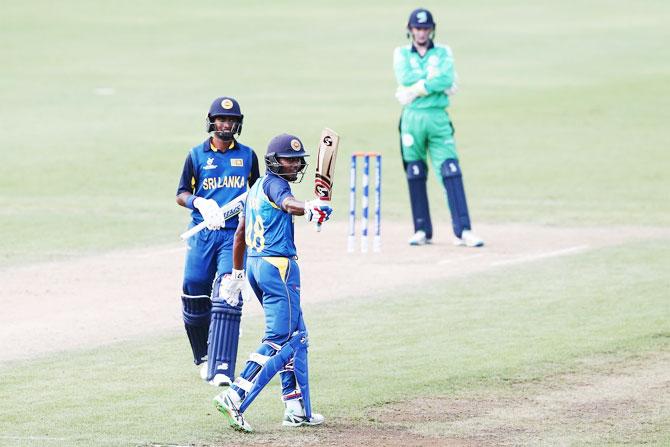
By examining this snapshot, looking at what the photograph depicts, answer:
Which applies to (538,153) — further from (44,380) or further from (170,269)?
(44,380)

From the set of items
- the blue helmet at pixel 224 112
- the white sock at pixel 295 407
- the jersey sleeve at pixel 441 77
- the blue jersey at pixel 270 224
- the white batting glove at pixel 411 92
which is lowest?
the white sock at pixel 295 407

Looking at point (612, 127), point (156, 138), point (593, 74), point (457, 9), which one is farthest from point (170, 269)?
point (457, 9)

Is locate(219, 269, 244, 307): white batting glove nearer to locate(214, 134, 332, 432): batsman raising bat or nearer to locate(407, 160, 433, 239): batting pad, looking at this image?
locate(214, 134, 332, 432): batsman raising bat

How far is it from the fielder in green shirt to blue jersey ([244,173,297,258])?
7.84 meters

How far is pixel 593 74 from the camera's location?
36.4 metres

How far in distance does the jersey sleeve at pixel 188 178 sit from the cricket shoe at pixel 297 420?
7.96 ft

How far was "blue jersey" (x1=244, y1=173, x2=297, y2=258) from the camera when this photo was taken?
10008 millimetres

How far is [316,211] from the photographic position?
31.1 ft

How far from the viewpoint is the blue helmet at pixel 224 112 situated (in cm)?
1144

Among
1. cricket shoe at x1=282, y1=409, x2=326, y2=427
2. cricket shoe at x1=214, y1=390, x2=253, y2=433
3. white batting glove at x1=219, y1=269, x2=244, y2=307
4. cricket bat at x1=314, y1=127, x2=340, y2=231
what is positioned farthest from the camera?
white batting glove at x1=219, y1=269, x2=244, y2=307

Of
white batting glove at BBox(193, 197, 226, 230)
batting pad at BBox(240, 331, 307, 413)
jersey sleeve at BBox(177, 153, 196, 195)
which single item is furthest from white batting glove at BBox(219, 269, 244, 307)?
batting pad at BBox(240, 331, 307, 413)

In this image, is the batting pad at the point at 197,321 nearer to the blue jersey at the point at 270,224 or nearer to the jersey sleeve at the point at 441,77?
the blue jersey at the point at 270,224

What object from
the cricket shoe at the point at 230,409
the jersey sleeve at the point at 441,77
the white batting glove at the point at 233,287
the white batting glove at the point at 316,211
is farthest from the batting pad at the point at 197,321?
the jersey sleeve at the point at 441,77

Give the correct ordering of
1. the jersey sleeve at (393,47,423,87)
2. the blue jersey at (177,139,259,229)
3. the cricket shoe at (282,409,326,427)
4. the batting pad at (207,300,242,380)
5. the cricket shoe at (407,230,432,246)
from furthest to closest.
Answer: the cricket shoe at (407,230,432,246), the jersey sleeve at (393,47,423,87), the blue jersey at (177,139,259,229), the batting pad at (207,300,242,380), the cricket shoe at (282,409,326,427)
